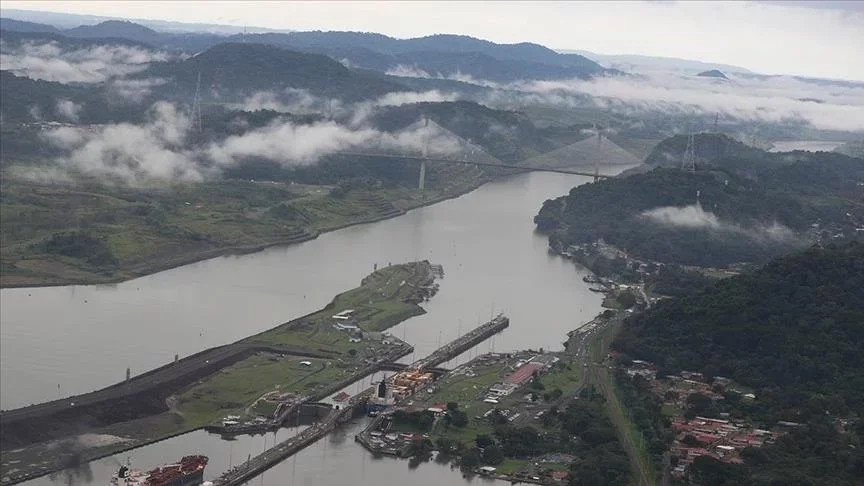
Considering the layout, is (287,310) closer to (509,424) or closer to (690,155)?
(509,424)

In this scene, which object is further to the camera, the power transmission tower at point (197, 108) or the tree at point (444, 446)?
the power transmission tower at point (197, 108)

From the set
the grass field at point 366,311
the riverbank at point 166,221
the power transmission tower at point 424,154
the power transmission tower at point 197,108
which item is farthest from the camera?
the power transmission tower at point 197,108

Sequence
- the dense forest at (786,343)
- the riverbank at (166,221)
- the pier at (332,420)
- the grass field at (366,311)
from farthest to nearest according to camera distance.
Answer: the riverbank at (166,221) → the grass field at (366,311) → the dense forest at (786,343) → the pier at (332,420)

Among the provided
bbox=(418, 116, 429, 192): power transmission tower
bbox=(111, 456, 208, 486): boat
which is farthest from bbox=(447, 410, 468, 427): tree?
bbox=(418, 116, 429, 192): power transmission tower

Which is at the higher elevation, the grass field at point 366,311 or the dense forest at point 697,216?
the dense forest at point 697,216

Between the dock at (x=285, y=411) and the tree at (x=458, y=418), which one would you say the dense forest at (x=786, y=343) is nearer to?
the tree at (x=458, y=418)

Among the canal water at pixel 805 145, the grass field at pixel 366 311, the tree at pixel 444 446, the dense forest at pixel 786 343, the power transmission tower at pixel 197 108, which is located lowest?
the canal water at pixel 805 145

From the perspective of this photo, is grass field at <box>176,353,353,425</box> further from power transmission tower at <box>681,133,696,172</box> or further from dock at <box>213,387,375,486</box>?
power transmission tower at <box>681,133,696,172</box>

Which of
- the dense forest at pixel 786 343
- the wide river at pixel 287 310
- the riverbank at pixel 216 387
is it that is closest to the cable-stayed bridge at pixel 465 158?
the wide river at pixel 287 310
